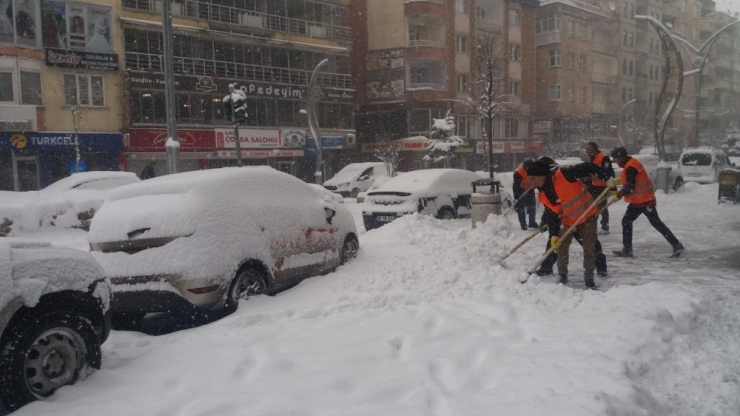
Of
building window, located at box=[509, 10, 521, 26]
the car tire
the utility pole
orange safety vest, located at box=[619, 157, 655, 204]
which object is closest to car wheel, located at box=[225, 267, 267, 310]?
the car tire

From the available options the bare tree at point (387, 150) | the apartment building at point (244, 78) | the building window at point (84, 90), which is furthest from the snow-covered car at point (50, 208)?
the bare tree at point (387, 150)

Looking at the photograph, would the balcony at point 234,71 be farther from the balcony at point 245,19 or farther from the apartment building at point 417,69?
the apartment building at point 417,69

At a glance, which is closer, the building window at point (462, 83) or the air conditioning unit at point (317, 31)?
the air conditioning unit at point (317, 31)

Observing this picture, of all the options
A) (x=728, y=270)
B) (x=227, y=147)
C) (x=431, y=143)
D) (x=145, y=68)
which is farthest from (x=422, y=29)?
(x=728, y=270)

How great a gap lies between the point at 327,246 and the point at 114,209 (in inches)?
105

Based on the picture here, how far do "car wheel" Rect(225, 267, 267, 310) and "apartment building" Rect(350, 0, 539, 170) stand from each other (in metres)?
34.4

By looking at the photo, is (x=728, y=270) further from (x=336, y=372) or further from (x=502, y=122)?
(x=502, y=122)

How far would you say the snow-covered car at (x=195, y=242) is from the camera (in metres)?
5.40

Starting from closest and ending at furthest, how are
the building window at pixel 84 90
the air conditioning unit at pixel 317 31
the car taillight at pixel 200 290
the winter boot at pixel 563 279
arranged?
the car taillight at pixel 200 290 → the winter boot at pixel 563 279 → the building window at pixel 84 90 → the air conditioning unit at pixel 317 31

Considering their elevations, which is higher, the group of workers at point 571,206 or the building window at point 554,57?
the building window at point 554,57

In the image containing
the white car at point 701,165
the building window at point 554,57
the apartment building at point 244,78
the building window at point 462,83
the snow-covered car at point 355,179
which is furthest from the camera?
the building window at point 554,57

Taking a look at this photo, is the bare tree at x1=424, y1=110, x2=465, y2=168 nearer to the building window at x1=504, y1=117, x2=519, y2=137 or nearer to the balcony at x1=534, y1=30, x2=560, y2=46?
the building window at x1=504, y1=117, x2=519, y2=137

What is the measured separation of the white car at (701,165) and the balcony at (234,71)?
21276 millimetres

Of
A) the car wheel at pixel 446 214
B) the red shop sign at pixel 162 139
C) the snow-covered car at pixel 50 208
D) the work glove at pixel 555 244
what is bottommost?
the car wheel at pixel 446 214
